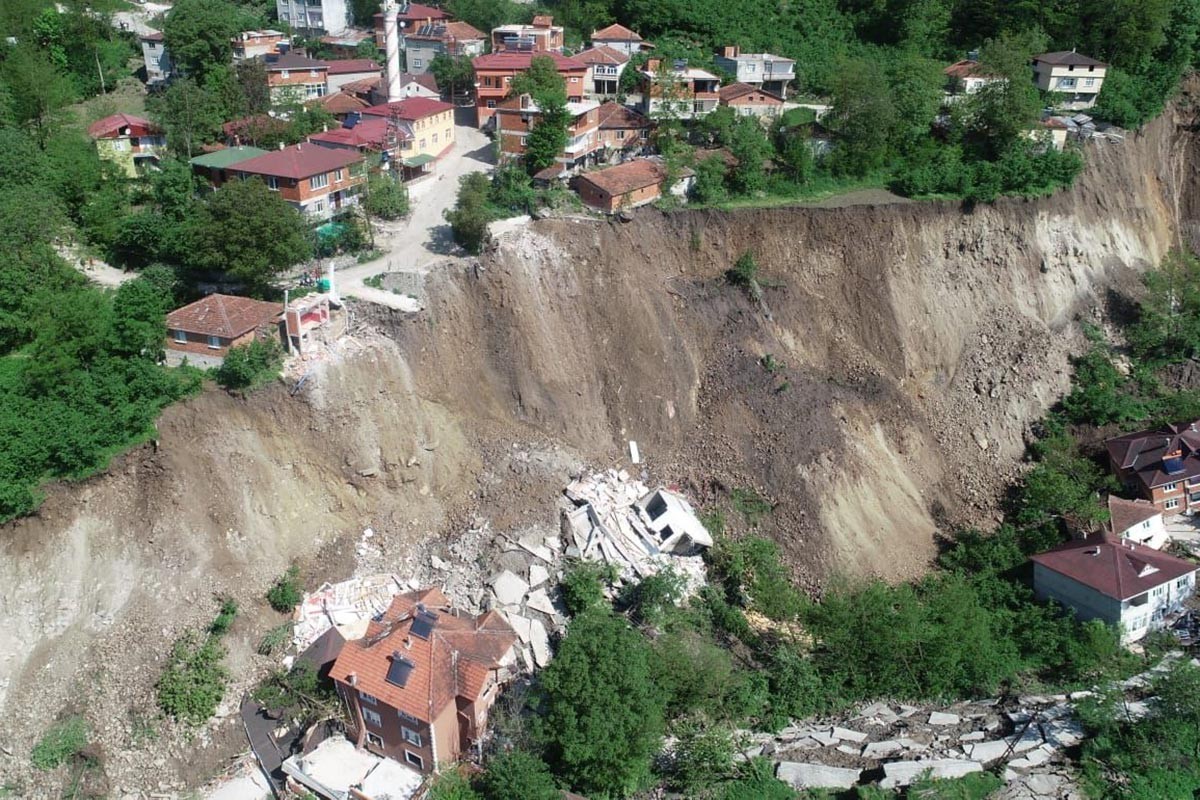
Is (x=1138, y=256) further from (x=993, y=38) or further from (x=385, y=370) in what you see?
(x=385, y=370)

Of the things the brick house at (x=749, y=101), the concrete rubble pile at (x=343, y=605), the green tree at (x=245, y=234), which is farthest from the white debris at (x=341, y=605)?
the brick house at (x=749, y=101)

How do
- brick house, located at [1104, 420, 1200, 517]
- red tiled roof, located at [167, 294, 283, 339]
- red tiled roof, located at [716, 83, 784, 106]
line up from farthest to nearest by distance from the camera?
red tiled roof, located at [716, 83, 784, 106], brick house, located at [1104, 420, 1200, 517], red tiled roof, located at [167, 294, 283, 339]

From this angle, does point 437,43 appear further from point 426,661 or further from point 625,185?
point 426,661

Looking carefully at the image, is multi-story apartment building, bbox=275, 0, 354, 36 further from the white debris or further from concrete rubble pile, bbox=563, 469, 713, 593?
the white debris

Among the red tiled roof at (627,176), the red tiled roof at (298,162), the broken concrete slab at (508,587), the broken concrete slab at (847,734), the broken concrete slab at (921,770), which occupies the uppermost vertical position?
the red tiled roof at (298,162)

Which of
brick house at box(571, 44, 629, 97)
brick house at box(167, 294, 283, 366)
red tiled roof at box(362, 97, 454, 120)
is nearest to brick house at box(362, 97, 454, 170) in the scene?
red tiled roof at box(362, 97, 454, 120)

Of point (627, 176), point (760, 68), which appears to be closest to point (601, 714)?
point (627, 176)

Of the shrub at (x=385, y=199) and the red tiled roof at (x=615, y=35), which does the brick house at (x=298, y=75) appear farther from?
the red tiled roof at (x=615, y=35)
